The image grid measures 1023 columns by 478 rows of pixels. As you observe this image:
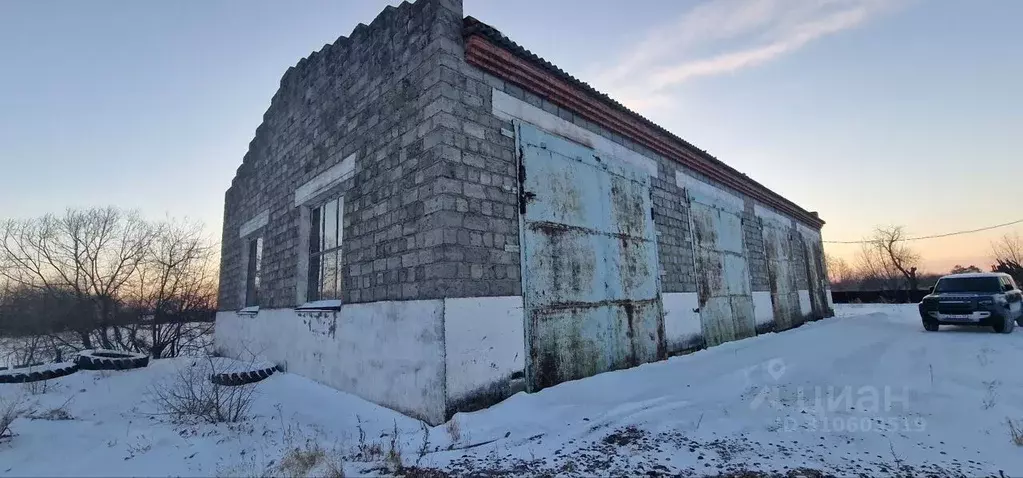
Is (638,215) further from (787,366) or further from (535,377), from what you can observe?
(535,377)

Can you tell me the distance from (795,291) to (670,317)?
29.8 ft

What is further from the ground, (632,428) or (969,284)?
(969,284)

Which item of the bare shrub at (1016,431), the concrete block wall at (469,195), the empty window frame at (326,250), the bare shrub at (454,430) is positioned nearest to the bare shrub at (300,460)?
the bare shrub at (454,430)

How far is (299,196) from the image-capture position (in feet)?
25.4

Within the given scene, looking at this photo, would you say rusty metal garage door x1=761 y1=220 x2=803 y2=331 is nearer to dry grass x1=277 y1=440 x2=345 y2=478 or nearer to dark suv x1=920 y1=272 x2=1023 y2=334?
dark suv x1=920 y1=272 x2=1023 y2=334

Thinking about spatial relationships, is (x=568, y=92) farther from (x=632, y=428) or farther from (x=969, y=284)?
(x=969, y=284)

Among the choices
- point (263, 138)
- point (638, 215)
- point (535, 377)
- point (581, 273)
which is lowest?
point (535, 377)

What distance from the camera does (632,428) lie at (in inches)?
162

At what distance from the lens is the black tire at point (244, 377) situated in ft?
20.7

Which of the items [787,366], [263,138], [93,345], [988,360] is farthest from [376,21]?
[93,345]

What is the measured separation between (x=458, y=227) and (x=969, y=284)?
13419 millimetres

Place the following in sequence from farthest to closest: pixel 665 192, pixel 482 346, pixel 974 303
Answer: pixel 974 303, pixel 665 192, pixel 482 346

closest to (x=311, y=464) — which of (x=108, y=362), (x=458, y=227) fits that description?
(x=458, y=227)

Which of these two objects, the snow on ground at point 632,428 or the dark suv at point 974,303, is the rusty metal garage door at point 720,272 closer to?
the snow on ground at point 632,428
